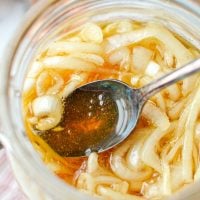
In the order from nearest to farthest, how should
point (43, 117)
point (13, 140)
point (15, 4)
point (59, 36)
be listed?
point (13, 140)
point (43, 117)
point (59, 36)
point (15, 4)

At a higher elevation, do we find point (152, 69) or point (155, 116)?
point (152, 69)

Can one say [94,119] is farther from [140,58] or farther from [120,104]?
[140,58]

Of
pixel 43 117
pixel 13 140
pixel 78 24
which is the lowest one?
pixel 13 140

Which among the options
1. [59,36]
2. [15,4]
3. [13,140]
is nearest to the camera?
[13,140]

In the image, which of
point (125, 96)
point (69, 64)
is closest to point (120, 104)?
point (125, 96)

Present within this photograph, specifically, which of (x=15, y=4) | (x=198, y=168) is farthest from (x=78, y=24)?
(x=15, y=4)

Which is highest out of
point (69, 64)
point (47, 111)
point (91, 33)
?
point (91, 33)

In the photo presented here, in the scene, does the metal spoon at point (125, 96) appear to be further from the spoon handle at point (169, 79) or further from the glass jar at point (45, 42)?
the glass jar at point (45, 42)

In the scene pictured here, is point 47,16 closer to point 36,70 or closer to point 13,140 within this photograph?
point 36,70
